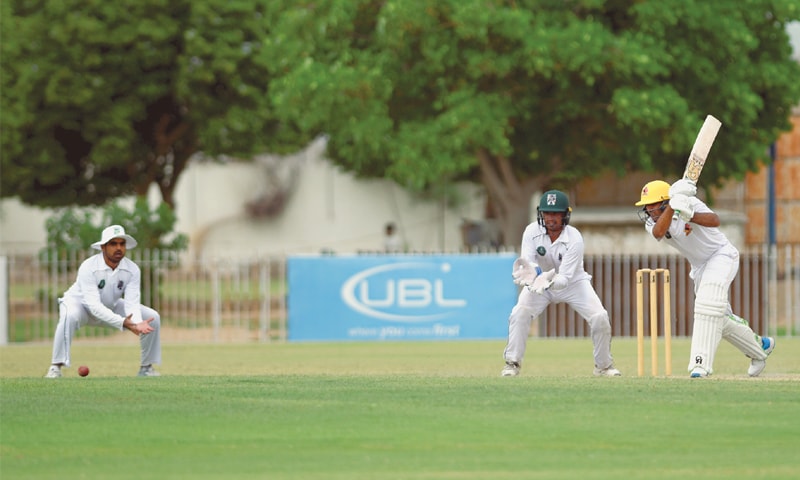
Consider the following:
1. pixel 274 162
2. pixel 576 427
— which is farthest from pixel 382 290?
pixel 274 162

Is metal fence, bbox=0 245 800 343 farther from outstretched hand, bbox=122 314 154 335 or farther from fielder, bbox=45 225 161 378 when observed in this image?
outstretched hand, bbox=122 314 154 335

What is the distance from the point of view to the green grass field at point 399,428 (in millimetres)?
9938

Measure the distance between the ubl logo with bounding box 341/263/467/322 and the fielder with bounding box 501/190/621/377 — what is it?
10972mm

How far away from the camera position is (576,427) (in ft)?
37.4

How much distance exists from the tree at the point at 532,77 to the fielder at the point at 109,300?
1445 centimetres

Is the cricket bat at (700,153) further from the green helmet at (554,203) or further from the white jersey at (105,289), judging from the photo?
the white jersey at (105,289)

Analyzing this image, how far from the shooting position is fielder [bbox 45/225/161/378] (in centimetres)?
1683

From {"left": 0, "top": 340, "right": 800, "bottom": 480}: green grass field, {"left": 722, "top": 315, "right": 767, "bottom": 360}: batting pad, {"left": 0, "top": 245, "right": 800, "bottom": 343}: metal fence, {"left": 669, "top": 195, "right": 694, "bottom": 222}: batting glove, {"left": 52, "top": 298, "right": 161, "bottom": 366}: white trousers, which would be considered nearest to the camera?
{"left": 0, "top": 340, "right": 800, "bottom": 480}: green grass field

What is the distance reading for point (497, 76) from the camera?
1259 inches

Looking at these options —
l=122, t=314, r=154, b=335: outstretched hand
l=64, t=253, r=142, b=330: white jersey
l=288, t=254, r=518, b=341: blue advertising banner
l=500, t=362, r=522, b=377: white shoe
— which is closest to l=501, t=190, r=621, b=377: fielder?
l=500, t=362, r=522, b=377: white shoe

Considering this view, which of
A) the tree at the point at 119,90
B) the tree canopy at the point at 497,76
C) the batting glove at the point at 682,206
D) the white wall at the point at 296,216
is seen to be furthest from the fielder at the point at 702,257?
the white wall at the point at 296,216

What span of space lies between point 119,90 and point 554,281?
26.3 meters

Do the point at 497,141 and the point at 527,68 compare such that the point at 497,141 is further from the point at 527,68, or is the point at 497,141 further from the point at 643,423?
the point at 643,423

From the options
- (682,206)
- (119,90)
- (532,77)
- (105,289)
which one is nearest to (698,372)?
(682,206)
